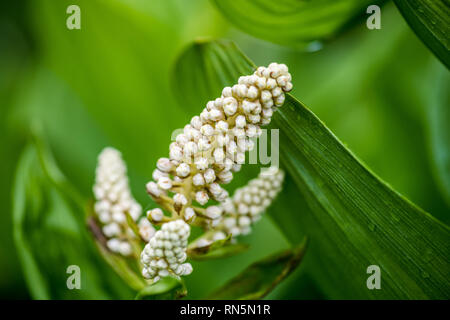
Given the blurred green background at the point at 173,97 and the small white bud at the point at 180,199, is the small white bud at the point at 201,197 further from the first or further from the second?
the blurred green background at the point at 173,97

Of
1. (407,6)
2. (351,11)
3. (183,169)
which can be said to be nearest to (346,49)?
(351,11)

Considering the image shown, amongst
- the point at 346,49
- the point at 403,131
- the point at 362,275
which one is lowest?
the point at 362,275

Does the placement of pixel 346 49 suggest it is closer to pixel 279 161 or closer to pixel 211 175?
pixel 279 161

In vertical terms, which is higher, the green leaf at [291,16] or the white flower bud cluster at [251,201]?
the green leaf at [291,16]

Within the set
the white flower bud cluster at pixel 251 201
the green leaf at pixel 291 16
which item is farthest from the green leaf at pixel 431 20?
the white flower bud cluster at pixel 251 201

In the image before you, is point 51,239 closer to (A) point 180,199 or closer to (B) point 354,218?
(A) point 180,199

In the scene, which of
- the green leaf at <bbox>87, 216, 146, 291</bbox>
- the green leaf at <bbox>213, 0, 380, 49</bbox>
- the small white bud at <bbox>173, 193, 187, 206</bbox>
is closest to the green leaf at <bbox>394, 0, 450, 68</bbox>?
the green leaf at <bbox>213, 0, 380, 49</bbox>

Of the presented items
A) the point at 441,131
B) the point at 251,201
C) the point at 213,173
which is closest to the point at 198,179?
the point at 213,173
